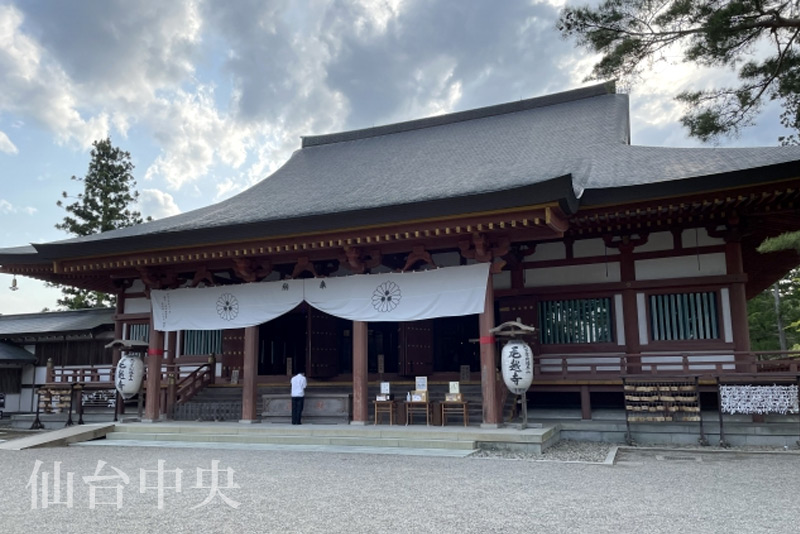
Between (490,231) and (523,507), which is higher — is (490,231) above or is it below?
above

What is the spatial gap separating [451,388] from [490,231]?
9.45 feet

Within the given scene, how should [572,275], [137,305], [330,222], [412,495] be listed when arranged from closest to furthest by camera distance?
[412,495] < [330,222] < [572,275] < [137,305]

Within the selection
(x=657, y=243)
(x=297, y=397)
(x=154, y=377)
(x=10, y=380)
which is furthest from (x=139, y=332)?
(x=657, y=243)

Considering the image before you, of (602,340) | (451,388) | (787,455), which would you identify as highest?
(602,340)

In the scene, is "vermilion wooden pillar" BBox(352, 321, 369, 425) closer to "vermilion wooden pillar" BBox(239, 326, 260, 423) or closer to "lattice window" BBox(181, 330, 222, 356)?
"vermilion wooden pillar" BBox(239, 326, 260, 423)

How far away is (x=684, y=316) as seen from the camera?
11281 mm

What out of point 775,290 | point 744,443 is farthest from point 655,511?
point 775,290

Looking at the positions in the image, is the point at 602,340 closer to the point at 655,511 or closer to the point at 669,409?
the point at 669,409

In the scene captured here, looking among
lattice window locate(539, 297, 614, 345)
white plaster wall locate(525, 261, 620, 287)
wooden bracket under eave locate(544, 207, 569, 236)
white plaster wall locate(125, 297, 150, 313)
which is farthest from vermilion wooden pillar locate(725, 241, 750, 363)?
white plaster wall locate(125, 297, 150, 313)

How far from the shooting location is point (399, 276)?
1124cm

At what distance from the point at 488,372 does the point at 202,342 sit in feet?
27.1

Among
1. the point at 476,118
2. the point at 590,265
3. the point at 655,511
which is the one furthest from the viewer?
the point at 476,118

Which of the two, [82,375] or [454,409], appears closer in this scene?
[454,409]

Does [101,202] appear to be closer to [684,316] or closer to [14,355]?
[14,355]
